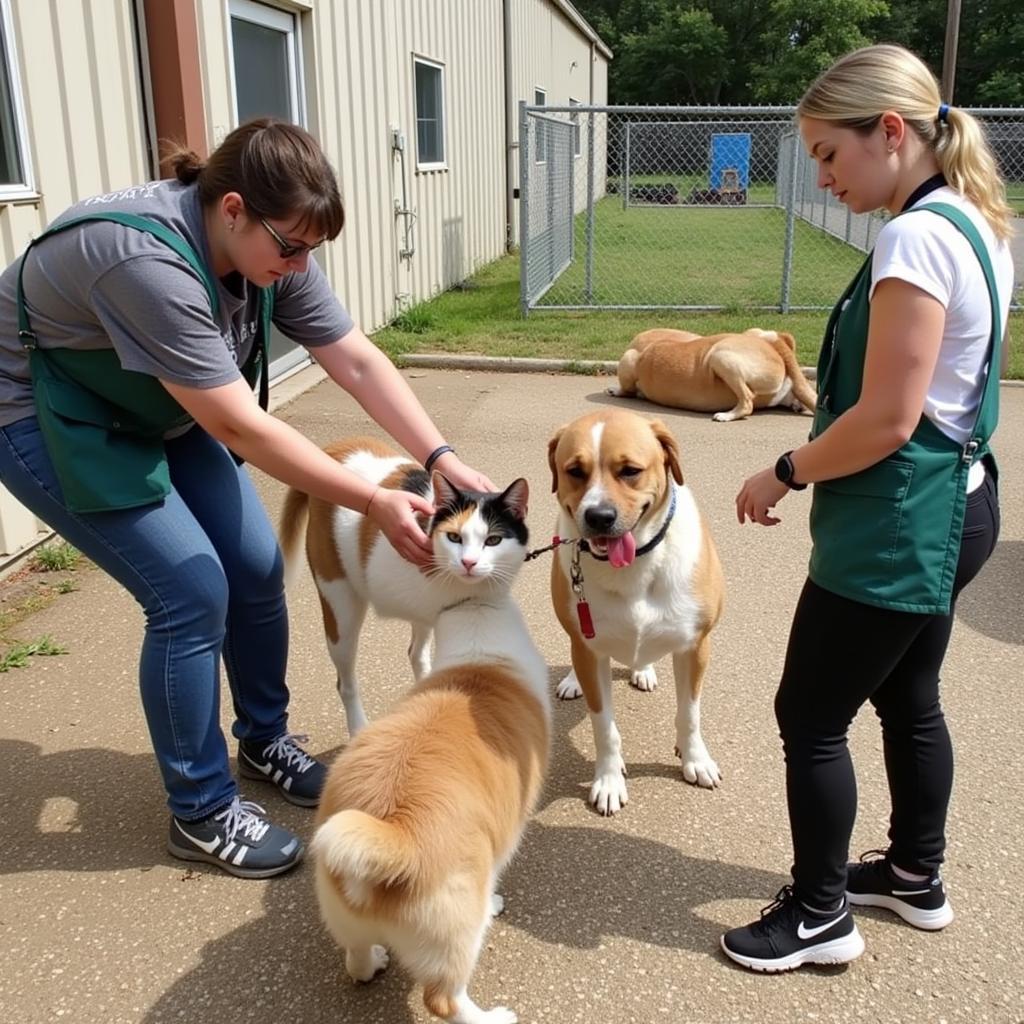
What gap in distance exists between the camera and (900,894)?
9.00 feet

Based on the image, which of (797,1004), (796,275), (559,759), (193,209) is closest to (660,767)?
(559,759)

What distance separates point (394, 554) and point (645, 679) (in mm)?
1315

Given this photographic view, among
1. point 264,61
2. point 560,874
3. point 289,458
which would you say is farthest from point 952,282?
point 264,61

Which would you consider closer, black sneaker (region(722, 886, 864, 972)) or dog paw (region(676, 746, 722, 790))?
black sneaker (region(722, 886, 864, 972))

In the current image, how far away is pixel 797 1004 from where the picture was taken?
2.48 metres

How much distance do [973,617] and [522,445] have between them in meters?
3.56

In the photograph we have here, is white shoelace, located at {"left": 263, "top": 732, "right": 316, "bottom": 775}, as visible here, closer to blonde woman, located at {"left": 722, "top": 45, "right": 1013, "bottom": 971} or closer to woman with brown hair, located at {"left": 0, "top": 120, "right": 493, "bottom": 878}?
woman with brown hair, located at {"left": 0, "top": 120, "right": 493, "bottom": 878}

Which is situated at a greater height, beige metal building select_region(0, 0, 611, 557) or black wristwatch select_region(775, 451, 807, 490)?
beige metal building select_region(0, 0, 611, 557)

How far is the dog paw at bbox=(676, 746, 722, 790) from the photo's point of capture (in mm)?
3383

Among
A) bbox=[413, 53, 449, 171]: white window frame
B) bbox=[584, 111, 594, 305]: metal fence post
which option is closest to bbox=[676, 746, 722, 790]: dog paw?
bbox=[584, 111, 594, 305]: metal fence post

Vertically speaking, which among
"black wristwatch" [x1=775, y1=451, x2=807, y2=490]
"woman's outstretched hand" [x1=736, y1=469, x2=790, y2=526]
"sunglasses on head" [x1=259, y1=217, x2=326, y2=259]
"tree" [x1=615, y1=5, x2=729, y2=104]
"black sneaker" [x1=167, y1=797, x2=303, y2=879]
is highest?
"tree" [x1=615, y1=5, x2=729, y2=104]

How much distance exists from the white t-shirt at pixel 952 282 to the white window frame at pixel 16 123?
440 cm

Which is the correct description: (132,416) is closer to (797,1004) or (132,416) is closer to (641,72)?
(797,1004)

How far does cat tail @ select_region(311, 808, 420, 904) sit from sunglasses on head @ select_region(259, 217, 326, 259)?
1417mm
